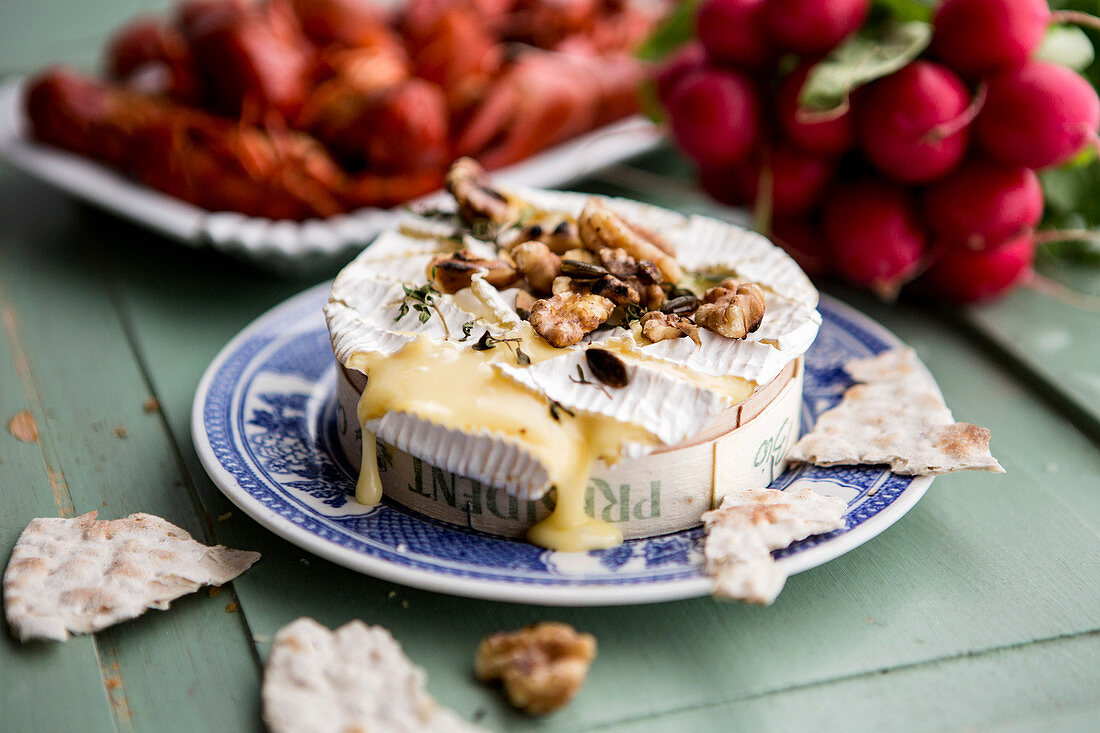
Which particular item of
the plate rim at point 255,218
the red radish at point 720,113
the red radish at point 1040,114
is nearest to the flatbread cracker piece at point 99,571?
the plate rim at point 255,218

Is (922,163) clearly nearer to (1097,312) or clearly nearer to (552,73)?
(1097,312)

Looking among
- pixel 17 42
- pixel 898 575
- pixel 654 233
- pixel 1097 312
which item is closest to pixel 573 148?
pixel 654 233

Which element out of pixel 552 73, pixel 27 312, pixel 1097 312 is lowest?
pixel 1097 312

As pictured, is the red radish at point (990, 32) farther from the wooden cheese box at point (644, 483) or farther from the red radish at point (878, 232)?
the wooden cheese box at point (644, 483)

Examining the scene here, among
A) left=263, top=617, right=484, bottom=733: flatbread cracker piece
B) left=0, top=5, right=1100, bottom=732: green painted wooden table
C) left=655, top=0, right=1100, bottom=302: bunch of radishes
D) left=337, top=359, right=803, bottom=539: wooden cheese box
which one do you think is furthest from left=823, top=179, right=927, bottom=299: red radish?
left=263, top=617, right=484, bottom=733: flatbread cracker piece

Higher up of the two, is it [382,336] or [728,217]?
[382,336]

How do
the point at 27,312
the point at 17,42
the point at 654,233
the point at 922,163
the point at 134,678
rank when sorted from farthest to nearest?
the point at 17,42 → the point at 27,312 → the point at 922,163 → the point at 654,233 → the point at 134,678
